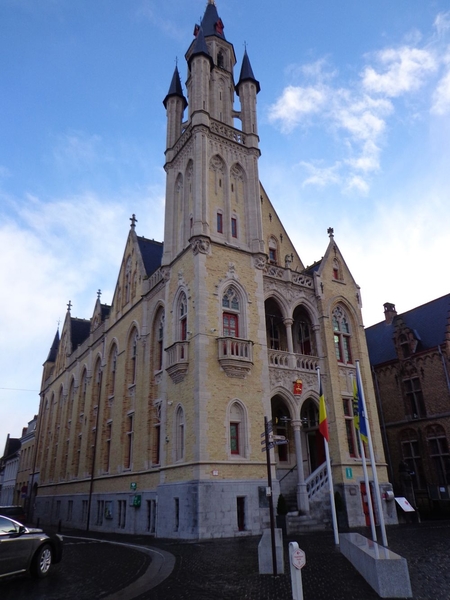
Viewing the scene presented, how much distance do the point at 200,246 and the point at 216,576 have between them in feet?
51.7

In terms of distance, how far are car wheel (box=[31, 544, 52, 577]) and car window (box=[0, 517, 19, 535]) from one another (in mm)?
994


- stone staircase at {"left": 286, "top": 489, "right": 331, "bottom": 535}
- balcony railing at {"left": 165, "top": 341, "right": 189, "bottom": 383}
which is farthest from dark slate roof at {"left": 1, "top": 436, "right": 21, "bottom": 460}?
stone staircase at {"left": 286, "top": 489, "right": 331, "bottom": 535}

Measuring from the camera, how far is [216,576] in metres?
10.9

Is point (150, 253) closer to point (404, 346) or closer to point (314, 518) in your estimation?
point (404, 346)

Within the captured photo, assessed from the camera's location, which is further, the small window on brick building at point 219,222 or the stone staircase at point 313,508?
the small window on brick building at point 219,222

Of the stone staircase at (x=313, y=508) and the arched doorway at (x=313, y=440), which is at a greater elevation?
the arched doorway at (x=313, y=440)

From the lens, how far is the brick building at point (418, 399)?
98.3 ft

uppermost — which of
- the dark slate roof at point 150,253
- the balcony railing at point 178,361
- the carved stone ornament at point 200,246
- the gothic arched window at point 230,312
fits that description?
the dark slate roof at point 150,253

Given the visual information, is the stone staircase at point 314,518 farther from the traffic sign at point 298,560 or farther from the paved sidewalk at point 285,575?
the traffic sign at point 298,560

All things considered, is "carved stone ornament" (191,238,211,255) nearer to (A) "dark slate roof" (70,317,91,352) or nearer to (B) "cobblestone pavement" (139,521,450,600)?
(B) "cobblestone pavement" (139,521,450,600)

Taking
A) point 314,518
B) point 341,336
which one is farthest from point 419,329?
point 314,518

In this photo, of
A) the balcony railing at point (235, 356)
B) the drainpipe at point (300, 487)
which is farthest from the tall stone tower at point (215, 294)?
the drainpipe at point (300, 487)

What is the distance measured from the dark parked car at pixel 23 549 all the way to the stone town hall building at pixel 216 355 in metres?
8.08

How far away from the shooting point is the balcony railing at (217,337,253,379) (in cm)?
2156
